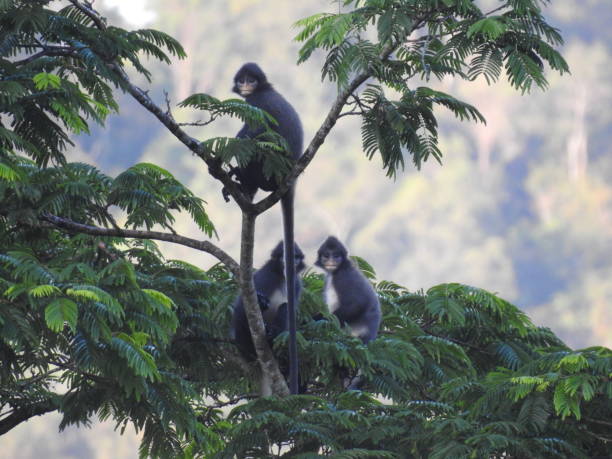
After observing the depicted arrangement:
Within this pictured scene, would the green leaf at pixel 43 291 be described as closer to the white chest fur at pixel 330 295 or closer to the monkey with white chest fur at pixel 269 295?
the monkey with white chest fur at pixel 269 295

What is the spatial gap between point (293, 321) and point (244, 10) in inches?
3902

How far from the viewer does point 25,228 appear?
5.70 meters

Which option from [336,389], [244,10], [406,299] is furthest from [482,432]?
[244,10]

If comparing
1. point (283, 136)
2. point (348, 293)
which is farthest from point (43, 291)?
point (348, 293)

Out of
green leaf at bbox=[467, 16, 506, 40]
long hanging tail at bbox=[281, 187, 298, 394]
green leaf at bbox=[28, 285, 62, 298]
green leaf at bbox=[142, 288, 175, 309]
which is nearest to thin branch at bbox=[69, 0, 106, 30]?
green leaf at bbox=[142, 288, 175, 309]

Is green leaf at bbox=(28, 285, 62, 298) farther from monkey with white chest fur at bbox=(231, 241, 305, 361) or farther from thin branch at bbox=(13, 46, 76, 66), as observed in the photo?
monkey with white chest fur at bbox=(231, 241, 305, 361)

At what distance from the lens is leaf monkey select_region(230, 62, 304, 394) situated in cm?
579

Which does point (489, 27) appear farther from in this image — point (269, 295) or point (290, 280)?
point (269, 295)

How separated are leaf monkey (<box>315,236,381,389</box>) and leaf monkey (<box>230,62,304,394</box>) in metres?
0.90

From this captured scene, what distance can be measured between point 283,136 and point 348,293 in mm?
1476

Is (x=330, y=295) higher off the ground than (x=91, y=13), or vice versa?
(x=330, y=295)

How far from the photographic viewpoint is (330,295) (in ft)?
24.2

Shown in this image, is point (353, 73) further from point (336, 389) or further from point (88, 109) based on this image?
point (336, 389)

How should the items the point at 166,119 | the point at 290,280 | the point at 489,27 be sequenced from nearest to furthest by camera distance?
1. the point at 489,27
2. the point at 166,119
3. the point at 290,280
